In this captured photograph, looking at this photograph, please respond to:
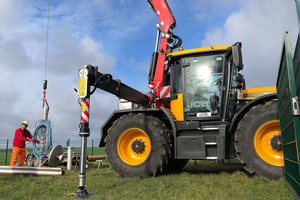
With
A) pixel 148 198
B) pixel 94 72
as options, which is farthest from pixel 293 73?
pixel 94 72

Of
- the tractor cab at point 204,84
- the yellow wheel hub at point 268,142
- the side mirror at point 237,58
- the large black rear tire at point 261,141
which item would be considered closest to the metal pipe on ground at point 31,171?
the tractor cab at point 204,84

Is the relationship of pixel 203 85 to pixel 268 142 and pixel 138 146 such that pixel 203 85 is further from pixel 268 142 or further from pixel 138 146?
pixel 138 146

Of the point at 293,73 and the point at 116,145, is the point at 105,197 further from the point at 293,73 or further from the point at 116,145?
the point at 293,73

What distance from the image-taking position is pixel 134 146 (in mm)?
6121

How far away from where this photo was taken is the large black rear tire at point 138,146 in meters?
5.79

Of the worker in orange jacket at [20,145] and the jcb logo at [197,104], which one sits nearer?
the jcb logo at [197,104]

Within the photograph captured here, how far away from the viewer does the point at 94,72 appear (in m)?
5.22

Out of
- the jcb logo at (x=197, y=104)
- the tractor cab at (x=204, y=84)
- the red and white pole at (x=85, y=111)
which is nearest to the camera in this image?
the red and white pole at (x=85, y=111)

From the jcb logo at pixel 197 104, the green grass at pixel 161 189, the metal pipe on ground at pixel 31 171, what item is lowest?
the green grass at pixel 161 189

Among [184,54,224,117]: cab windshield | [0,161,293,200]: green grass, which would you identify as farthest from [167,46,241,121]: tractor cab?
[0,161,293,200]: green grass

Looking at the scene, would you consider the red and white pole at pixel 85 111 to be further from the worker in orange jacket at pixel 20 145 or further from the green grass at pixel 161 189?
the worker in orange jacket at pixel 20 145

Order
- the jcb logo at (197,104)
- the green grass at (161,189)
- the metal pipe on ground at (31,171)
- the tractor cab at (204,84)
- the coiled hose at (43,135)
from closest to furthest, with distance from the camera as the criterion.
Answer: the green grass at (161,189) < the tractor cab at (204,84) < the jcb logo at (197,104) < the metal pipe on ground at (31,171) < the coiled hose at (43,135)

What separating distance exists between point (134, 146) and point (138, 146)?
0.37ft

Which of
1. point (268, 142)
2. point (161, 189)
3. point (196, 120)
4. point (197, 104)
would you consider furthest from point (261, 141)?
point (161, 189)
